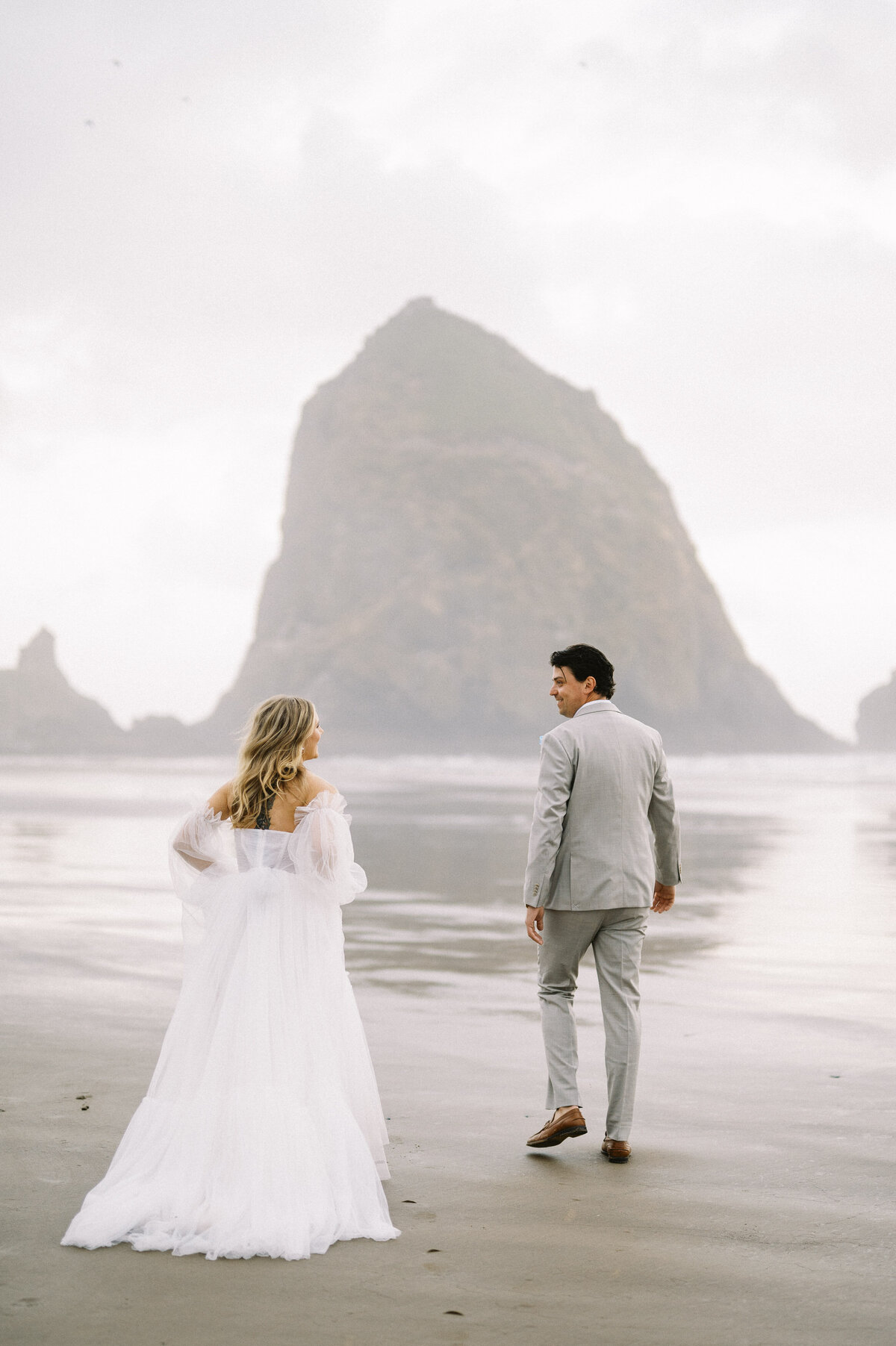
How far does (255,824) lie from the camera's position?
166 inches

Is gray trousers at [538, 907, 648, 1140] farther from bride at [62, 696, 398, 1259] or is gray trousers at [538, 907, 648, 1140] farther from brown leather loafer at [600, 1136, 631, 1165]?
bride at [62, 696, 398, 1259]

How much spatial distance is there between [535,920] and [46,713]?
5742 inches

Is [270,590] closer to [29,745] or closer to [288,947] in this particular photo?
[29,745]

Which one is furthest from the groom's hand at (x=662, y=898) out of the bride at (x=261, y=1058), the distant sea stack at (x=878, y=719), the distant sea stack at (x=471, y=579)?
the distant sea stack at (x=878, y=719)

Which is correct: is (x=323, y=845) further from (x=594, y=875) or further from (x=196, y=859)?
(x=594, y=875)

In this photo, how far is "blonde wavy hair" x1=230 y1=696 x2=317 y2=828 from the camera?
4184 mm

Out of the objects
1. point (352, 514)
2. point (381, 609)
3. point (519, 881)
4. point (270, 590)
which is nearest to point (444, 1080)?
point (519, 881)

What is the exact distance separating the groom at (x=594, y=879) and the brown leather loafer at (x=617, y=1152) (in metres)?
0.07

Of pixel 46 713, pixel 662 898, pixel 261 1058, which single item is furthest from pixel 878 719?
pixel 261 1058

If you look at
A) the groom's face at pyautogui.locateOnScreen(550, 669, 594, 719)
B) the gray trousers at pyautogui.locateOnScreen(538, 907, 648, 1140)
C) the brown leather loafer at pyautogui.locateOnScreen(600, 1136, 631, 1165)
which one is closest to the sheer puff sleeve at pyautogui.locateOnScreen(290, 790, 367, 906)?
the gray trousers at pyautogui.locateOnScreen(538, 907, 648, 1140)

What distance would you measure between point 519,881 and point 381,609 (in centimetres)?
10931

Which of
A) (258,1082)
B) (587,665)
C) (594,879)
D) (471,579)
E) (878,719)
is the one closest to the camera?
(258,1082)

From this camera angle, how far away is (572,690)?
502 centimetres

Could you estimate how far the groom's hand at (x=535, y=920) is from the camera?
4789 millimetres
